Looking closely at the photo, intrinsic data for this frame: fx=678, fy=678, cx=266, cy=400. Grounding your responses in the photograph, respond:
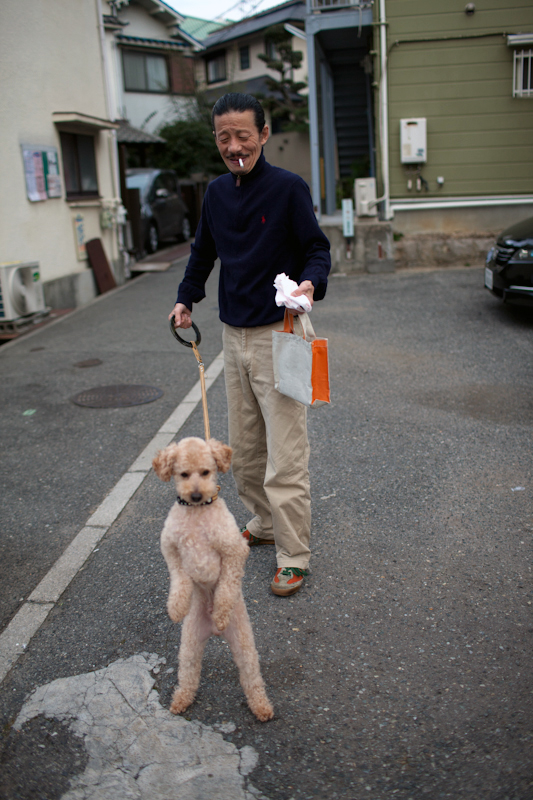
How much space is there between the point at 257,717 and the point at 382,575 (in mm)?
1128

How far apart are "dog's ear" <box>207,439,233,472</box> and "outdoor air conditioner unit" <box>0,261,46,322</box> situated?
298 inches

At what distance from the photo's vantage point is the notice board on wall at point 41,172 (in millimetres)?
10211

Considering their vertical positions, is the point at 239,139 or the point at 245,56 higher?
the point at 245,56

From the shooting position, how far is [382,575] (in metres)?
3.34

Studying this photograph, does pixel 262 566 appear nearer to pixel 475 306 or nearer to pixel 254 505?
pixel 254 505

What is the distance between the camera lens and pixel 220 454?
7.47 ft

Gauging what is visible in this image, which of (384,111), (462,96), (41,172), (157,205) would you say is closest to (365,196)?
(384,111)

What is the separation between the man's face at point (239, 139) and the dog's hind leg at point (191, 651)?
1.75m

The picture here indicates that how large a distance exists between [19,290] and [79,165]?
13.6 ft

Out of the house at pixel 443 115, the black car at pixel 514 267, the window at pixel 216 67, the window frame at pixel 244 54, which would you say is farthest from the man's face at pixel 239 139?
the window at pixel 216 67

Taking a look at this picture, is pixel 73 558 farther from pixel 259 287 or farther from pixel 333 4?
pixel 333 4

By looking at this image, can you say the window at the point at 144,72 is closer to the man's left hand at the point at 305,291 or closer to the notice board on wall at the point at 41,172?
the notice board on wall at the point at 41,172

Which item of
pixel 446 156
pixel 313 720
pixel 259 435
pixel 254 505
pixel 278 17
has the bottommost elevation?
pixel 313 720

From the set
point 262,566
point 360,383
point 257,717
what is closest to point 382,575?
point 262,566
